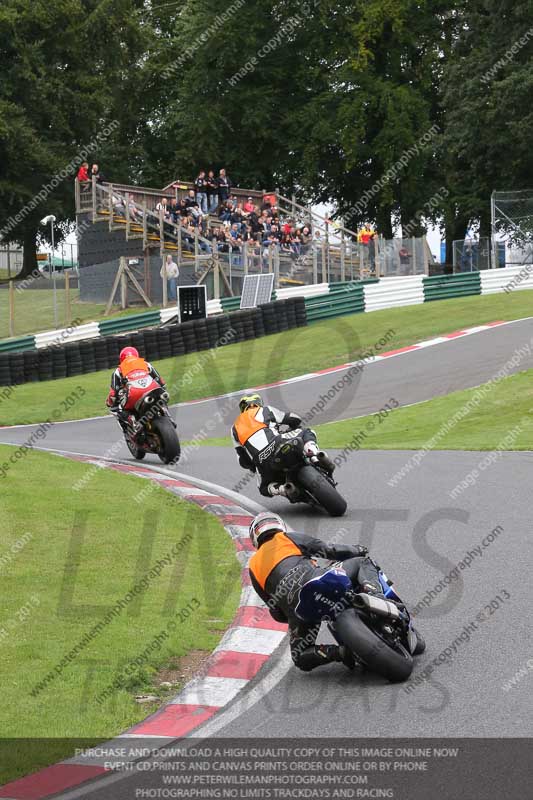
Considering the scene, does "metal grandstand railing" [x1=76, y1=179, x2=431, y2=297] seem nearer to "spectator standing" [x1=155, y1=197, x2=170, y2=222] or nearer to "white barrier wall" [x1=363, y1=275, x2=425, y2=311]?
"spectator standing" [x1=155, y1=197, x2=170, y2=222]

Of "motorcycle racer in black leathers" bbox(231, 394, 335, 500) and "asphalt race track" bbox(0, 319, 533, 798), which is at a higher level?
"motorcycle racer in black leathers" bbox(231, 394, 335, 500)

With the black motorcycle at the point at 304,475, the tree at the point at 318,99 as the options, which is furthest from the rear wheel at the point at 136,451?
the tree at the point at 318,99

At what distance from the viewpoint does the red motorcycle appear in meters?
14.8

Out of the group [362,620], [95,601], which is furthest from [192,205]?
[362,620]

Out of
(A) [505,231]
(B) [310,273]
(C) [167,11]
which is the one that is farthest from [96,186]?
(C) [167,11]

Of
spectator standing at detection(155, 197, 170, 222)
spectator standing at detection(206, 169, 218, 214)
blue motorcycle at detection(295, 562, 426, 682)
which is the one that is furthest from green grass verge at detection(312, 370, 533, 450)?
spectator standing at detection(155, 197, 170, 222)

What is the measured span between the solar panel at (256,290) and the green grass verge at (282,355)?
63.8 inches

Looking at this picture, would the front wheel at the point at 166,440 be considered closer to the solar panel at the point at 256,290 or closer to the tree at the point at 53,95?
the solar panel at the point at 256,290

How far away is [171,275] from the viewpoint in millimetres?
31547

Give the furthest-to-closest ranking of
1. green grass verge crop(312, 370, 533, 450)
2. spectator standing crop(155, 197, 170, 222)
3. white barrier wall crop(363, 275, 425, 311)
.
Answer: spectator standing crop(155, 197, 170, 222) → white barrier wall crop(363, 275, 425, 311) → green grass verge crop(312, 370, 533, 450)

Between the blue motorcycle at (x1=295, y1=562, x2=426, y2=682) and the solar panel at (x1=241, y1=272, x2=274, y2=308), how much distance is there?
23325mm

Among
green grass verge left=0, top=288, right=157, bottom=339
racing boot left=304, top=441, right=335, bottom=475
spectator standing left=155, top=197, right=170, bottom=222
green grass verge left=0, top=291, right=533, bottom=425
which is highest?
spectator standing left=155, top=197, right=170, bottom=222

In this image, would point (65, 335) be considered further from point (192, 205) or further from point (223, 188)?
point (223, 188)

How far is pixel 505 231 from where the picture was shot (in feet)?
103
